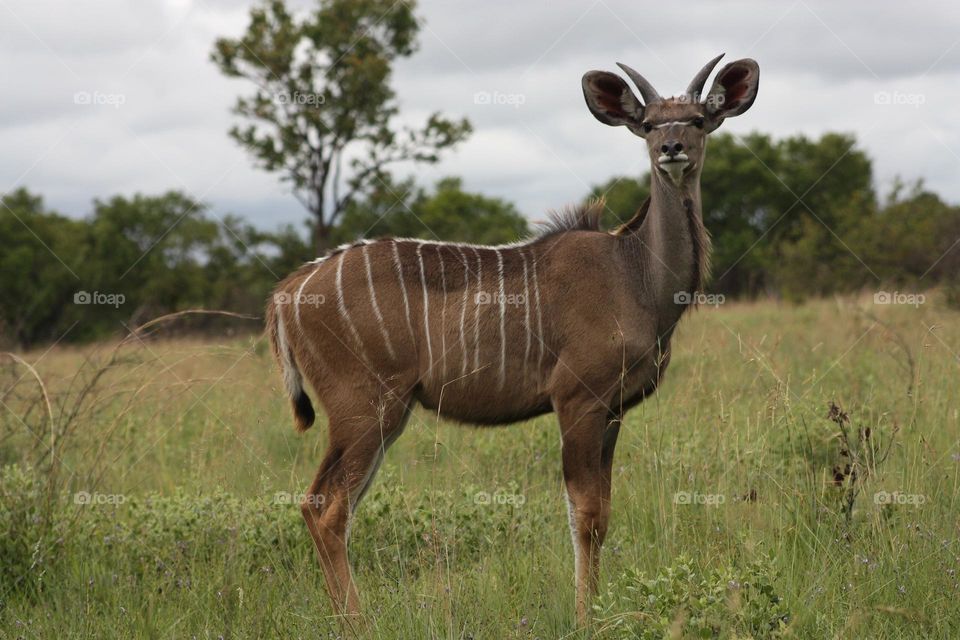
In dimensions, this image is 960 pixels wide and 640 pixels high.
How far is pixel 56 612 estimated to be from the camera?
479cm

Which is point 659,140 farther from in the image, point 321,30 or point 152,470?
point 321,30

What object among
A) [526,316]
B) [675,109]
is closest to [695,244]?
[675,109]

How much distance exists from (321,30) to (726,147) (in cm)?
2321

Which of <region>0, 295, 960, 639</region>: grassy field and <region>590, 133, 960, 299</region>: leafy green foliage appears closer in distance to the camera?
<region>0, 295, 960, 639</region>: grassy field

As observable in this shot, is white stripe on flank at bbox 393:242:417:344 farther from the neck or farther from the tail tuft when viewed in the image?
the neck

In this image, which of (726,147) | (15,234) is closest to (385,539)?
(15,234)

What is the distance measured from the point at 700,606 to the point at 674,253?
2151mm

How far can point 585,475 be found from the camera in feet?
16.7

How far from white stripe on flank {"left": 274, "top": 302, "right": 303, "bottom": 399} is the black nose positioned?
216cm

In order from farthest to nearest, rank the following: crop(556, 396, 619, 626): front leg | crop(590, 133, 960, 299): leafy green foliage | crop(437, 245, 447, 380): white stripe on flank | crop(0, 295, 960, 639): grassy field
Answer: crop(590, 133, 960, 299): leafy green foliage, crop(437, 245, 447, 380): white stripe on flank, crop(556, 396, 619, 626): front leg, crop(0, 295, 960, 639): grassy field

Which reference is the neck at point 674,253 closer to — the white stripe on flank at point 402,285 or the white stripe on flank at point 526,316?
the white stripe on flank at point 526,316

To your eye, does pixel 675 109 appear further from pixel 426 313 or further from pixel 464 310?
pixel 426 313

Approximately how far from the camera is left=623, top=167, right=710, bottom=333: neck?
5371 mm

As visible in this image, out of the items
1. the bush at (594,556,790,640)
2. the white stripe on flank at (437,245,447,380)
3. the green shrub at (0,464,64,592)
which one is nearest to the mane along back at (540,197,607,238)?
the white stripe on flank at (437,245,447,380)
